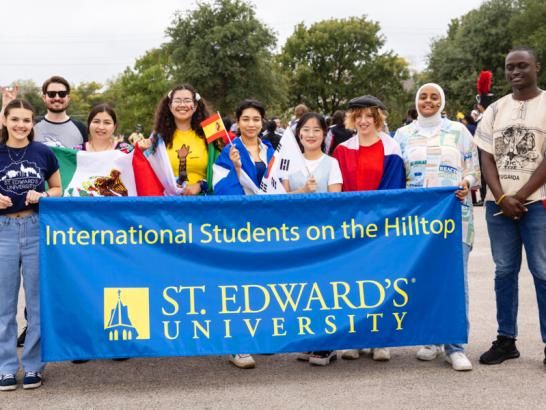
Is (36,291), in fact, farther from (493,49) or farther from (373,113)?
(493,49)

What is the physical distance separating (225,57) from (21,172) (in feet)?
146

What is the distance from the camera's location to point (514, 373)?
15.0 ft

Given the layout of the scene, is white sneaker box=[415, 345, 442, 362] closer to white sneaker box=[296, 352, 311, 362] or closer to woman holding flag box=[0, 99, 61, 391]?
white sneaker box=[296, 352, 311, 362]

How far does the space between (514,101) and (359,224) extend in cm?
135

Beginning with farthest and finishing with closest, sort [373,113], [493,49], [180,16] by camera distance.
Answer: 1. [180,16]
2. [493,49]
3. [373,113]

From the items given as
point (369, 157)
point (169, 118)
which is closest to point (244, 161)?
point (169, 118)

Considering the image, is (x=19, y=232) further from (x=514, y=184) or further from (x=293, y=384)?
(x=514, y=184)

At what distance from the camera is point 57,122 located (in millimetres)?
5719

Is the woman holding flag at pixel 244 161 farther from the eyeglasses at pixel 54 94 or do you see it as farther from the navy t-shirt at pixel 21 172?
the eyeglasses at pixel 54 94

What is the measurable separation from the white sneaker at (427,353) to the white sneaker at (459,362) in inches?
7.5

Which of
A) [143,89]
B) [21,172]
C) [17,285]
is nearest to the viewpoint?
[21,172]

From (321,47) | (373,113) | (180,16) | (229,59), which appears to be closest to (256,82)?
(229,59)

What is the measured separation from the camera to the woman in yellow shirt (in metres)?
5.19

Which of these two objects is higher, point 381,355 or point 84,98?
point 84,98
